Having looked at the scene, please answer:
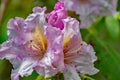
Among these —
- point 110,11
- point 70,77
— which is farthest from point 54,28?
point 110,11

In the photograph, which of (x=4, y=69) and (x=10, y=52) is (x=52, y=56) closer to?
(x=10, y=52)

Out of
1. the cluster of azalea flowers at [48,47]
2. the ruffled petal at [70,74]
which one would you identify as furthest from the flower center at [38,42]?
the ruffled petal at [70,74]

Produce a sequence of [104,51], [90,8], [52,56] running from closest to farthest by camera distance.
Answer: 1. [52,56]
2. [90,8]
3. [104,51]

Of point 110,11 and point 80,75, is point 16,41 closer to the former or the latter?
point 80,75

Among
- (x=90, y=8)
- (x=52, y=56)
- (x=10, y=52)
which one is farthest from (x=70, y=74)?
(x=90, y=8)

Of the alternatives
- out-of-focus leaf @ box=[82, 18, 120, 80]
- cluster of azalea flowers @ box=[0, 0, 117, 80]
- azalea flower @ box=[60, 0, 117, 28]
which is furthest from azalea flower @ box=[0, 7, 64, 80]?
out-of-focus leaf @ box=[82, 18, 120, 80]

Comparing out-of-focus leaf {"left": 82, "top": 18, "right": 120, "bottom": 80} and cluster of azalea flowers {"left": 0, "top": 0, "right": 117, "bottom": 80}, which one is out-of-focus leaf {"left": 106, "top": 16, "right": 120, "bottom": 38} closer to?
Result: out-of-focus leaf {"left": 82, "top": 18, "right": 120, "bottom": 80}
